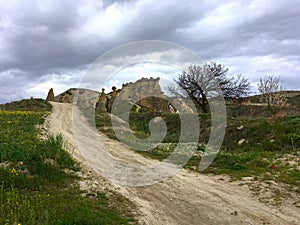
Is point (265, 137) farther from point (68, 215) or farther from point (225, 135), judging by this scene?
point (68, 215)

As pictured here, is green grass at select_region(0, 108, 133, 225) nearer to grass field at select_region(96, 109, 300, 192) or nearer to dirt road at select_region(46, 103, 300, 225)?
dirt road at select_region(46, 103, 300, 225)

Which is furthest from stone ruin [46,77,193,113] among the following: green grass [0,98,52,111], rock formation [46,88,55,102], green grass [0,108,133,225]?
green grass [0,108,133,225]

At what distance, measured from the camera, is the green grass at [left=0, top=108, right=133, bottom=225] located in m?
8.05

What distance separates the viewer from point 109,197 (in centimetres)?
1009

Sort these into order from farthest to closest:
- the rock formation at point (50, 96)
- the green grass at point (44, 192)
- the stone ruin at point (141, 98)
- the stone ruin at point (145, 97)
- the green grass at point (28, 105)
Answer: the rock formation at point (50, 96) → the stone ruin at point (145, 97) → the stone ruin at point (141, 98) → the green grass at point (28, 105) → the green grass at point (44, 192)

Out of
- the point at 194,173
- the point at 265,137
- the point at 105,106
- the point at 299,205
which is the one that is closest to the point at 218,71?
the point at 105,106

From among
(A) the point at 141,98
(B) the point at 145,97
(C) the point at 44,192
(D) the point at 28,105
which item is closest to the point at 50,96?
(D) the point at 28,105

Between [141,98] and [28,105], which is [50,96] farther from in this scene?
[141,98]

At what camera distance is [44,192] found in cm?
1000

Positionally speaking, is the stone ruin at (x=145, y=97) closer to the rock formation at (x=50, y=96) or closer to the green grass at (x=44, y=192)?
the rock formation at (x=50, y=96)

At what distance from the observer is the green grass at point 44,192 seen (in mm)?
8047

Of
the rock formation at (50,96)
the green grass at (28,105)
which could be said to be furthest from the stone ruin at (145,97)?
the rock formation at (50,96)

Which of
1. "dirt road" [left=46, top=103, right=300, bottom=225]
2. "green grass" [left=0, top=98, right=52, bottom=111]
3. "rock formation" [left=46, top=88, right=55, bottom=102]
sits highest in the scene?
"rock formation" [left=46, top=88, right=55, bottom=102]

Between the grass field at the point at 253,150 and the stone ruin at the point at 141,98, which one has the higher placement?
the stone ruin at the point at 141,98
